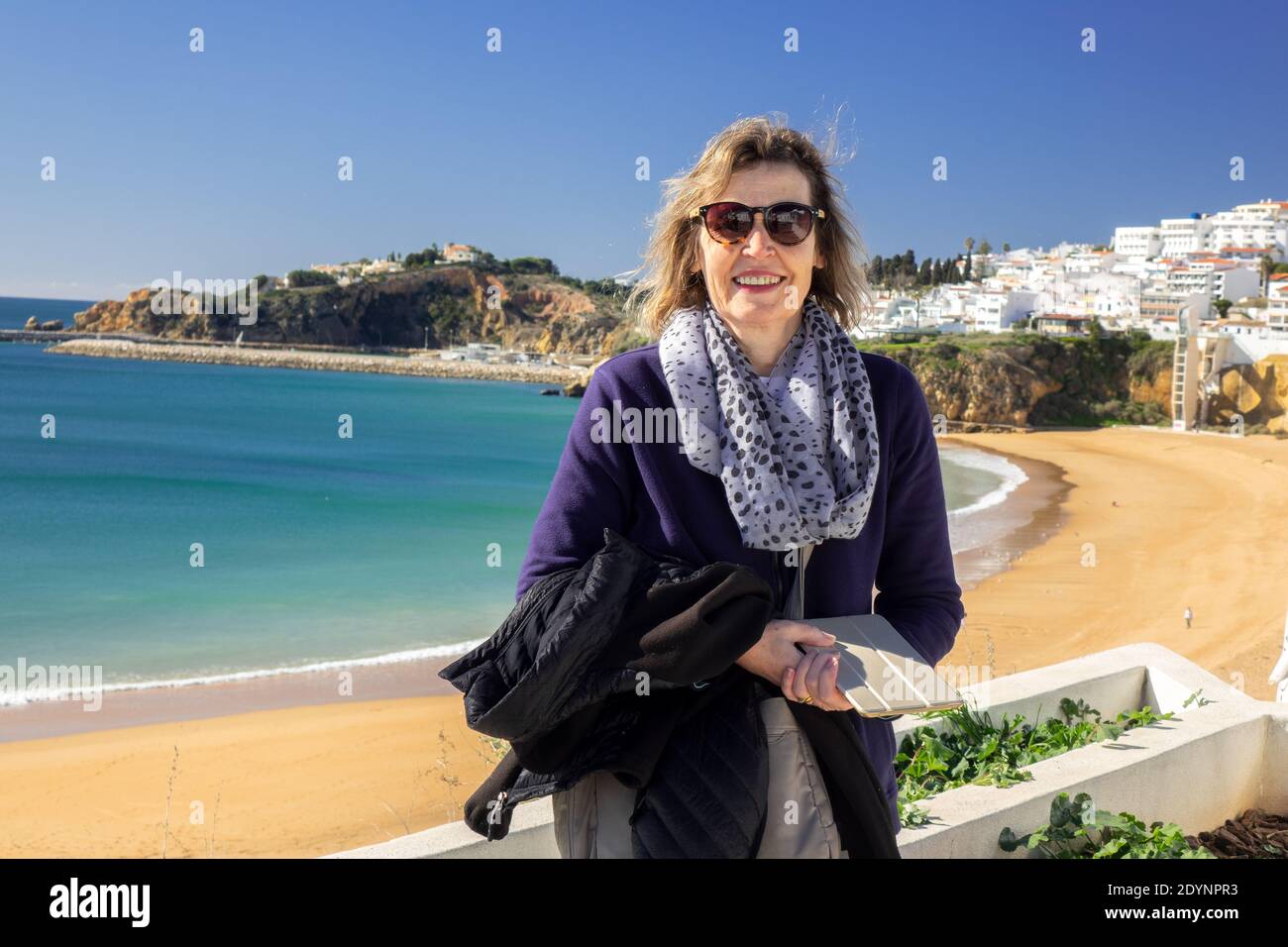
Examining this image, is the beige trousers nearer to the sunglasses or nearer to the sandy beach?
the sunglasses

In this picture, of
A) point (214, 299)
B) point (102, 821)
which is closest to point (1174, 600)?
point (102, 821)

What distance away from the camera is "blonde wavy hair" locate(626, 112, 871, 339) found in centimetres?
175

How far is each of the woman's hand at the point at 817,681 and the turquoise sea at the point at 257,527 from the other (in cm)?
1033

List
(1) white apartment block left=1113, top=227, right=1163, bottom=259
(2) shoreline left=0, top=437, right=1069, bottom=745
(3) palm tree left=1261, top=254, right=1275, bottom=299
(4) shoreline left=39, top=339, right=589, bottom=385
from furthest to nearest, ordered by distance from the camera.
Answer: (1) white apartment block left=1113, top=227, right=1163, bottom=259 → (4) shoreline left=39, top=339, right=589, bottom=385 → (3) palm tree left=1261, top=254, right=1275, bottom=299 → (2) shoreline left=0, top=437, right=1069, bottom=745

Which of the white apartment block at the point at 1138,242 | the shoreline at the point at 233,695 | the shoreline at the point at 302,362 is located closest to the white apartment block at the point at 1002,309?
the shoreline at the point at 302,362

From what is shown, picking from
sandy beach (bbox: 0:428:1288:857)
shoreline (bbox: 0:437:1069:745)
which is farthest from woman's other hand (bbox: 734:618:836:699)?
shoreline (bbox: 0:437:1069:745)

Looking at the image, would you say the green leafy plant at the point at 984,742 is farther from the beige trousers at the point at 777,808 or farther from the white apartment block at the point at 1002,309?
the white apartment block at the point at 1002,309

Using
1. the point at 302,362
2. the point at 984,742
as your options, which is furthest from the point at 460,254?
the point at 984,742

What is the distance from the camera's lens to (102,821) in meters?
6.82

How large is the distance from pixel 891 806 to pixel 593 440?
2.65ft

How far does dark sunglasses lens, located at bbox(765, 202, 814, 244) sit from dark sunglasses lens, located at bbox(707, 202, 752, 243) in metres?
0.03

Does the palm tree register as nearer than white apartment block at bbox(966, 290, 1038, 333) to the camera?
No

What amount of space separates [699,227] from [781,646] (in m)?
0.74

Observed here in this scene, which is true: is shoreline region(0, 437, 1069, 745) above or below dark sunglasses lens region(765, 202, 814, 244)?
below
